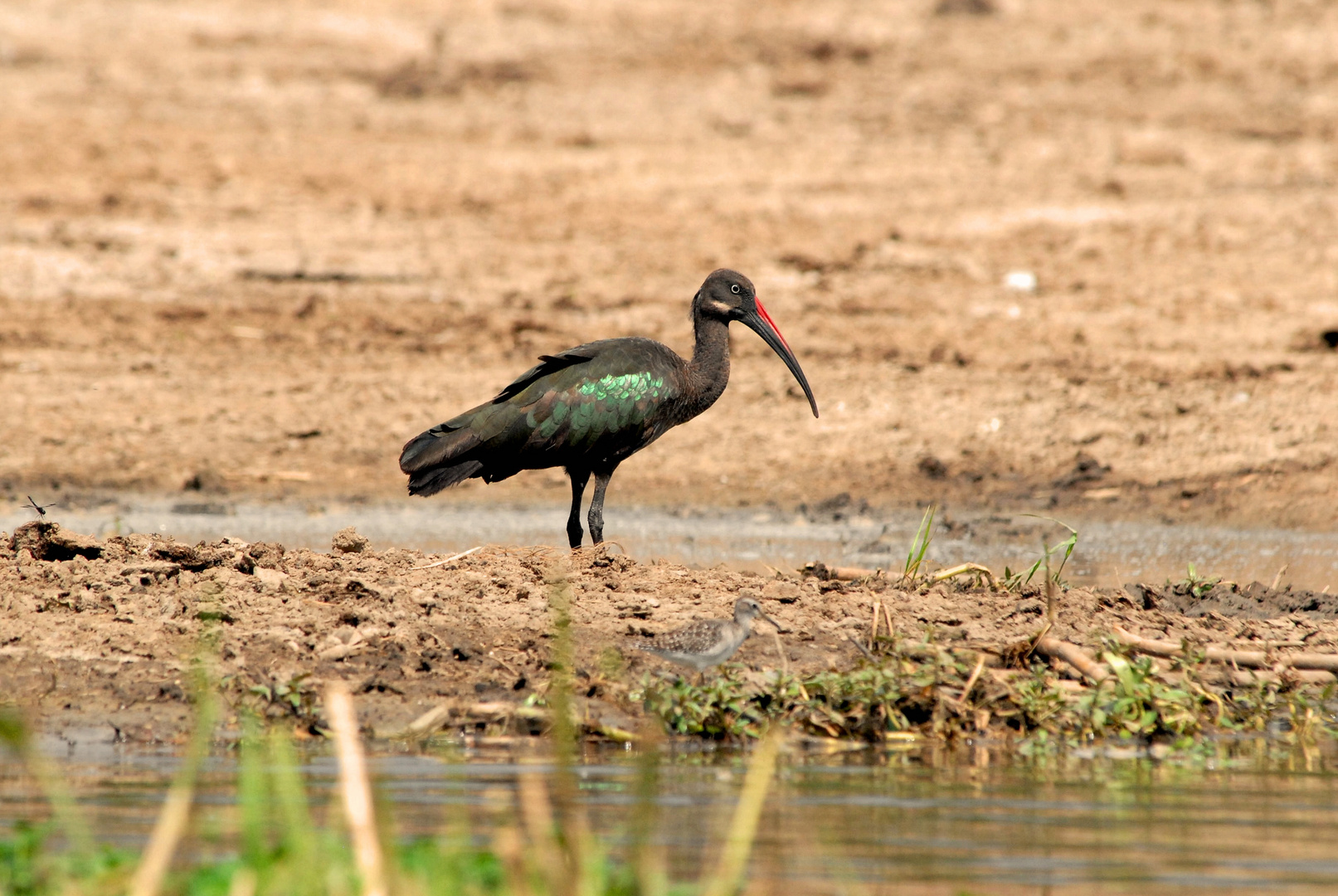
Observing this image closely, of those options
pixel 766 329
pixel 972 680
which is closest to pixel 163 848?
pixel 972 680

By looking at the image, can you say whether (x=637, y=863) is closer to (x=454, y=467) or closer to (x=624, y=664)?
(x=624, y=664)

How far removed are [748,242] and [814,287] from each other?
1.15 m

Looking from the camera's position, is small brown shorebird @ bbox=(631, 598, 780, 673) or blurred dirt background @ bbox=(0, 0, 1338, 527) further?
blurred dirt background @ bbox=(0, 0, 1338, 527)

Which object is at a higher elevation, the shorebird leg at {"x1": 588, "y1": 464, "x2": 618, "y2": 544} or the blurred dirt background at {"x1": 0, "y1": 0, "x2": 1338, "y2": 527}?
the blurred dirt background at {"x1": 0, "y1": 0, "x2": 1338, "y2": 527}

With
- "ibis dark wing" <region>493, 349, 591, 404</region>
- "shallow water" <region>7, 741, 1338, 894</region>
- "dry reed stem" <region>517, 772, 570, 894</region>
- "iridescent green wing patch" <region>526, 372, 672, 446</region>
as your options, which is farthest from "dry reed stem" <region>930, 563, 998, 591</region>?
"dry reed stem" <region>517, 772, 570, 894</region>

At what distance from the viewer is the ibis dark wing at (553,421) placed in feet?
25.5

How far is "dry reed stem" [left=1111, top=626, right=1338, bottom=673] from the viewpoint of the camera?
5.95m

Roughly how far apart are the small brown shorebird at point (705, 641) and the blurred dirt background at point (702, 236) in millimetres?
5328

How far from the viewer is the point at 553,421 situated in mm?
7770

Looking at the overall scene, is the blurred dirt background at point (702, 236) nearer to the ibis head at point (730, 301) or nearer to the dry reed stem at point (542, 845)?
the ibis head at point (730, 301)

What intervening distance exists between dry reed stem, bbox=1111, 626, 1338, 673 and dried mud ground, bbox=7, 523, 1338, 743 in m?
0.15

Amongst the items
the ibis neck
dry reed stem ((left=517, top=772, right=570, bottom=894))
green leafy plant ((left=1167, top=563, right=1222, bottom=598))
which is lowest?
dry reed stem ((left=517, top=772, right=570, bottom=894))

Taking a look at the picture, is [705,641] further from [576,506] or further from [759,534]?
[759,534]

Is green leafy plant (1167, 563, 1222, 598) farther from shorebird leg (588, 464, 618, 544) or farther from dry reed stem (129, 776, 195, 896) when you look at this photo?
dry reed stem (129, 776, 195, 896)
